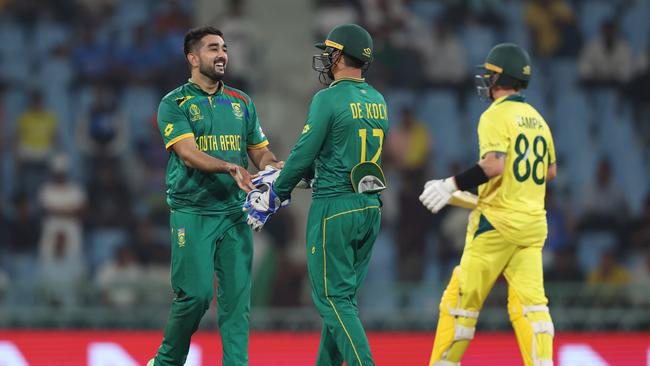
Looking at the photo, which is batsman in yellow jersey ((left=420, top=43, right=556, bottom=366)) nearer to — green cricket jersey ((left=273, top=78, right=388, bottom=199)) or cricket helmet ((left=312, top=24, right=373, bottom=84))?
green cricket jersey ((left=273, top=78, right=388, bottom=199))

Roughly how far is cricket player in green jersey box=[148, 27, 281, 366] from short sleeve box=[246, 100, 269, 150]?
0.09 metres

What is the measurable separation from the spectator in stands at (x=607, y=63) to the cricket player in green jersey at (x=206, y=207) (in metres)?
8.68

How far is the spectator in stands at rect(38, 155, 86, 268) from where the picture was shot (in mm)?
12672

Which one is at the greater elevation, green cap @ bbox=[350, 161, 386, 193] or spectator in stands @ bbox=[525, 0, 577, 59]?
spectator in stands @ bbox=[525, 0, 577, 59]

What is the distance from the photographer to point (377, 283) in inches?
499

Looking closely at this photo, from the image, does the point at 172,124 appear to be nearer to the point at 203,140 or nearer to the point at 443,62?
the point at 203,140

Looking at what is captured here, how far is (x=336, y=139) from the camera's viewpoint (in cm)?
633

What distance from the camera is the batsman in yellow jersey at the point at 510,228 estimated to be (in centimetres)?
667

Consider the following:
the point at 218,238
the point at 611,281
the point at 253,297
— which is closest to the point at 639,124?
the point at 611,281

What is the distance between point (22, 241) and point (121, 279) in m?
1.39

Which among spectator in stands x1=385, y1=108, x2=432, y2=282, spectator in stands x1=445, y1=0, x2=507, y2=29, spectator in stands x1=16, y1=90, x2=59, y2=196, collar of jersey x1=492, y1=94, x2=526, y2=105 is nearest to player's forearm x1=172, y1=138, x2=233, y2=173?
collar of jersey x1=492, y1=94, x2=526, y2=105

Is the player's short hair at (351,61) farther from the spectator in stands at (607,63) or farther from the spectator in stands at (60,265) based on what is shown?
the spectator in stands at (607,63)

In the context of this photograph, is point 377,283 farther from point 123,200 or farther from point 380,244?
point 123,200

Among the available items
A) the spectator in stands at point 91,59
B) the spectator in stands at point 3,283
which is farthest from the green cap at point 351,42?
the spectator in stands at point 91,59
